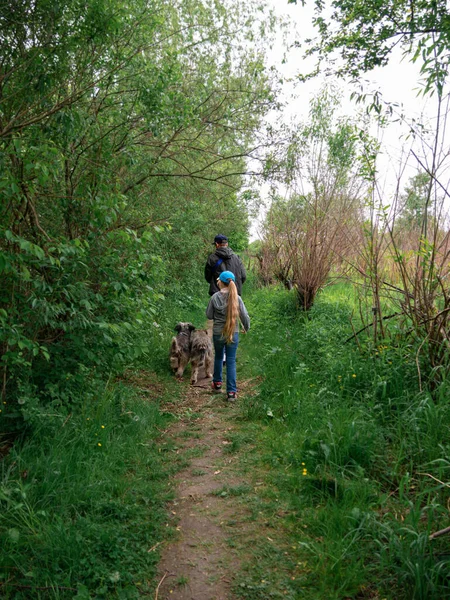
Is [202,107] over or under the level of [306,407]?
over

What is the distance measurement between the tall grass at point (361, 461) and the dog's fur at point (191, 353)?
1.13m

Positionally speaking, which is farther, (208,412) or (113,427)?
(208,412)

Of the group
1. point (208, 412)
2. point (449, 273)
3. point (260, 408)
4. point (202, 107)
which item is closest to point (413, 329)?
point (449, 273)

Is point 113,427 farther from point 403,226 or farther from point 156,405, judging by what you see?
point 403,226

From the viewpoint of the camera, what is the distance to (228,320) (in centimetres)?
600

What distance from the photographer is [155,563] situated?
2908 mm

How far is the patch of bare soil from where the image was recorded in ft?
8.93

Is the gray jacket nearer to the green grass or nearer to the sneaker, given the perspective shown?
the sneaker

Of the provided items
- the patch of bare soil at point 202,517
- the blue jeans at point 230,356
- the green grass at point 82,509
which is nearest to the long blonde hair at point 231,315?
the blue jeans at point 230,356

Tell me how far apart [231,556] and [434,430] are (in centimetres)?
200

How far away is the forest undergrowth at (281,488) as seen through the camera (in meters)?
2.62

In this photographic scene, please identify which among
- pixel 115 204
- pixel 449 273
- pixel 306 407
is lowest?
pixel 306 407

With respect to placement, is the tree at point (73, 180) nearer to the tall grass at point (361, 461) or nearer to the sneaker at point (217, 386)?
the sneaker at point (217, 386)

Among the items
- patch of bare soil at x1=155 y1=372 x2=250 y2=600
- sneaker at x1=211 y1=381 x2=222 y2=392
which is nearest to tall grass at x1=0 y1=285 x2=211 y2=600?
patch of bare soil at x1=155 y1=372 x2=250 y2=600
